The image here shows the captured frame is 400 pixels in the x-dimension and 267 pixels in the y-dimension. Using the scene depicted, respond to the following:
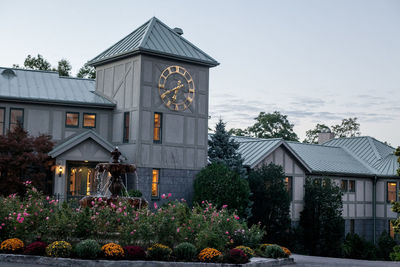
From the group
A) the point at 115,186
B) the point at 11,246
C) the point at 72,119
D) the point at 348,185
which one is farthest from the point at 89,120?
the point at 348,185

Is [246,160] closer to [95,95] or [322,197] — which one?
[322,197]

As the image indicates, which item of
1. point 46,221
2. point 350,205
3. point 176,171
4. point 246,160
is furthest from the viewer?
point 350,205

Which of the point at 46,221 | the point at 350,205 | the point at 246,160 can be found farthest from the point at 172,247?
the point at 350,205

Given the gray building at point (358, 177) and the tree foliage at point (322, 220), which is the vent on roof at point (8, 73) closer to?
the gray building at point (358, 177)

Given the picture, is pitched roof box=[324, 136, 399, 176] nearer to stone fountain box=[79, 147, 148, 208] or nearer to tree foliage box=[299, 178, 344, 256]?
tree foliage box=[299, 178, 344, 256]

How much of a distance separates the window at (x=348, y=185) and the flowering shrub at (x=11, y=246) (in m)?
29.5

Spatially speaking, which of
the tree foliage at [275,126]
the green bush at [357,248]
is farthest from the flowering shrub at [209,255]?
the tree foliage at [275,126]

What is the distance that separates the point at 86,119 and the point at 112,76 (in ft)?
9.50

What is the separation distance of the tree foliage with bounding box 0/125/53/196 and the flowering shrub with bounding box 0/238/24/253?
33.8 feet

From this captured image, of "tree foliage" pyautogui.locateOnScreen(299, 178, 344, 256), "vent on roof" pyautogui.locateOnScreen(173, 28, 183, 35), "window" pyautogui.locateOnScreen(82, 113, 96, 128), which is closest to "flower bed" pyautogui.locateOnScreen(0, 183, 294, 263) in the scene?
"window" pyautogui.locateOnScreen(82, 113, 96, 128)

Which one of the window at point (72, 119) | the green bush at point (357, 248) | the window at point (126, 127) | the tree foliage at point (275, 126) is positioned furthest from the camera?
the tree foliage at point (275, 126)

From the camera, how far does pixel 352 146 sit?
48.2 m

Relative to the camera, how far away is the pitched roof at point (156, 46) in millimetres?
31219

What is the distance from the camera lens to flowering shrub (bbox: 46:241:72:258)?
→ 682 inches
